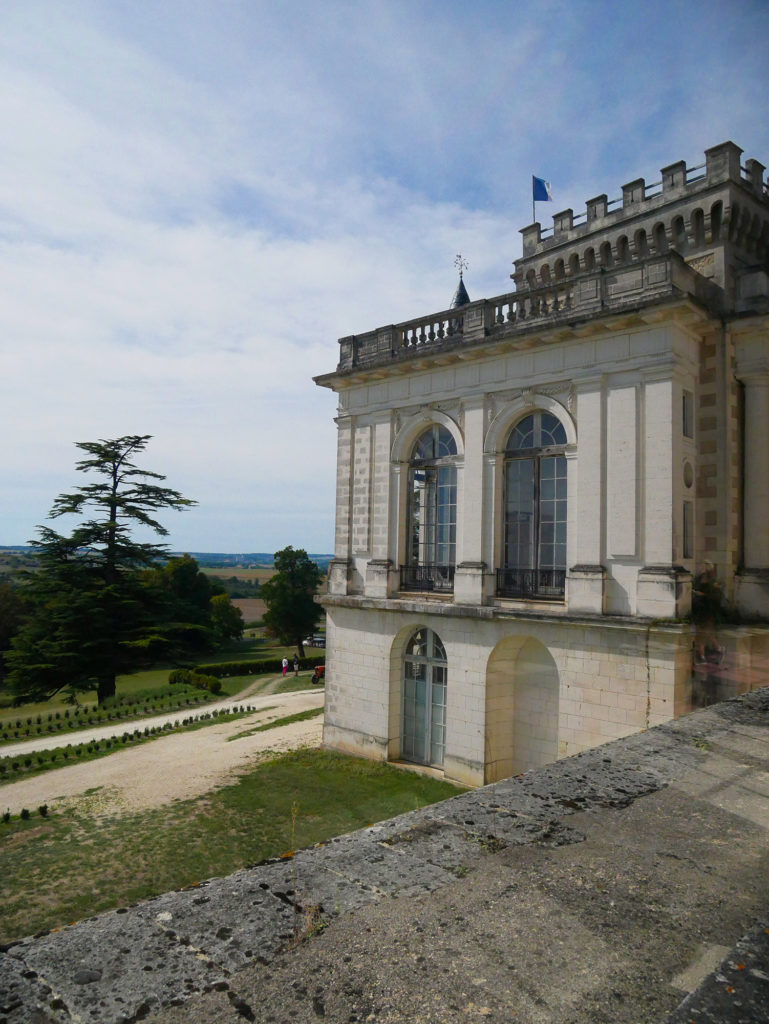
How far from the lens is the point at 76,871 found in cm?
995

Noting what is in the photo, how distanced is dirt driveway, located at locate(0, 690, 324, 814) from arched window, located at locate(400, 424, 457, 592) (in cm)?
556

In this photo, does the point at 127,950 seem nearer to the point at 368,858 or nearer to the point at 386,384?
the point at 368,858

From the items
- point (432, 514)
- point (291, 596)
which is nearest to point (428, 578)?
point (432, 514)

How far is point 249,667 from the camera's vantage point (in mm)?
37281

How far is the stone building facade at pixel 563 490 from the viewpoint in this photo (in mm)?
11570

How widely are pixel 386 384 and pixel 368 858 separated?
45.6 ft

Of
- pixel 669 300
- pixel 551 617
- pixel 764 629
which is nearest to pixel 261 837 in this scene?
pixel 551 617

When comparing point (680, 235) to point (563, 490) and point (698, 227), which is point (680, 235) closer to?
point (698, 227)

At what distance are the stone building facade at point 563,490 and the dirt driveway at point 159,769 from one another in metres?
2.68

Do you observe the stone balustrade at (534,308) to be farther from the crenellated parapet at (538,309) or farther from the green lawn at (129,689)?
the green lawn at (129,689)

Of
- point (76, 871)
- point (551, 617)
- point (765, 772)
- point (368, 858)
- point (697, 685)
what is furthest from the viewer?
point (551, 617)

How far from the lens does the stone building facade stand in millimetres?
11570

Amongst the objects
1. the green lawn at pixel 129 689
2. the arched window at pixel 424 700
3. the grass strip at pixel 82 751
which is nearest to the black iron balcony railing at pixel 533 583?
the arched window at pixel 424 700

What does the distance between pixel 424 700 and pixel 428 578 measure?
2.64 meters
